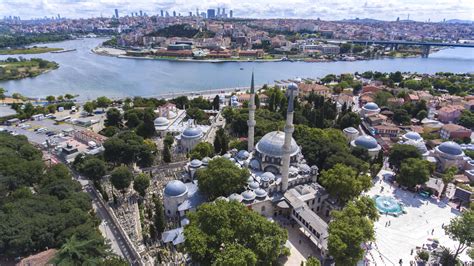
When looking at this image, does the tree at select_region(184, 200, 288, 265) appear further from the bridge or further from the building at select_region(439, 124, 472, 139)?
the bridge

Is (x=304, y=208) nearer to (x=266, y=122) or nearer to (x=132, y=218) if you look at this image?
(x=132, y=218)

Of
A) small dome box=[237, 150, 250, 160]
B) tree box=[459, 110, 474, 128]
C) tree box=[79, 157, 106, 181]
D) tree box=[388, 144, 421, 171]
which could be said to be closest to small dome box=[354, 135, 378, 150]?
tree box=[388, 144, 421, 171]

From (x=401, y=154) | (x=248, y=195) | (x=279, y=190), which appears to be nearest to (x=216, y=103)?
(x=279, y=190)

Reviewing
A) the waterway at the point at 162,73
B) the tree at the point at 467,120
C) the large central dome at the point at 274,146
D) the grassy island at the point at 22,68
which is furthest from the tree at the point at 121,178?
the grassy island at the point at 22,68

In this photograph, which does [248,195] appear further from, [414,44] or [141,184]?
[414,44]

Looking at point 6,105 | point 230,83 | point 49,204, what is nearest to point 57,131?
point 6,105

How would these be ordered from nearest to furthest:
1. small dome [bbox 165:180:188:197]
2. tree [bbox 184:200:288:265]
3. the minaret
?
tree [bbox 184:200:288:265] < small dome [bbox 165:180:188:197] < the minaret
